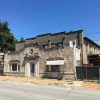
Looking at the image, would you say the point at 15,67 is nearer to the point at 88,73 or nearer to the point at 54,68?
the point at 54,68

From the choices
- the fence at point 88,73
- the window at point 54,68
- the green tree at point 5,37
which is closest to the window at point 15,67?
the window at point 54,68

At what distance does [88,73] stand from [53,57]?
248 inches

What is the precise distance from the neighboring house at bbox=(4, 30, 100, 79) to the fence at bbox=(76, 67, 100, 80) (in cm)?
77

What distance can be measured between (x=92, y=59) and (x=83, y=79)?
26.1 feet

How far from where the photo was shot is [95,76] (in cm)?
2825

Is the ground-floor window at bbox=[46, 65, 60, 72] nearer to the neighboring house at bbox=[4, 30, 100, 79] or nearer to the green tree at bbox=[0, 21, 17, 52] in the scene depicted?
the neighboring house at bbox=[4, 30, 100, 79]

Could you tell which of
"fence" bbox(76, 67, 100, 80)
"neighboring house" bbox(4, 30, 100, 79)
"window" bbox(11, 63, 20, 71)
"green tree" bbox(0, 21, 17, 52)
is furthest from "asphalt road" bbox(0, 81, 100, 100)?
"green tree" bbox(0, 21, 17, 52)

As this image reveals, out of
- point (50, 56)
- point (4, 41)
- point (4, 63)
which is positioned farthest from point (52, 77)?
point (4, 41)

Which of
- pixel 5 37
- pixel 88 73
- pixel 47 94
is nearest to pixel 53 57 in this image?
pixel 88 73

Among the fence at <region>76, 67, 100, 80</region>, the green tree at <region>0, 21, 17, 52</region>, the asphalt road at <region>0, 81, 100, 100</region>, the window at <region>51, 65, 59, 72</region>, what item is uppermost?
the green tree at <region>0, 21, 17, 52</region>

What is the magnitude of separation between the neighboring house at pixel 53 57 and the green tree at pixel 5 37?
22.1 meters

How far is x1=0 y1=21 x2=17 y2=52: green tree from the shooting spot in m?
61.7

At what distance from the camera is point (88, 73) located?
94.9 feet

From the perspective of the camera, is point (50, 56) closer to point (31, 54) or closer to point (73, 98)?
point (31, 54)
